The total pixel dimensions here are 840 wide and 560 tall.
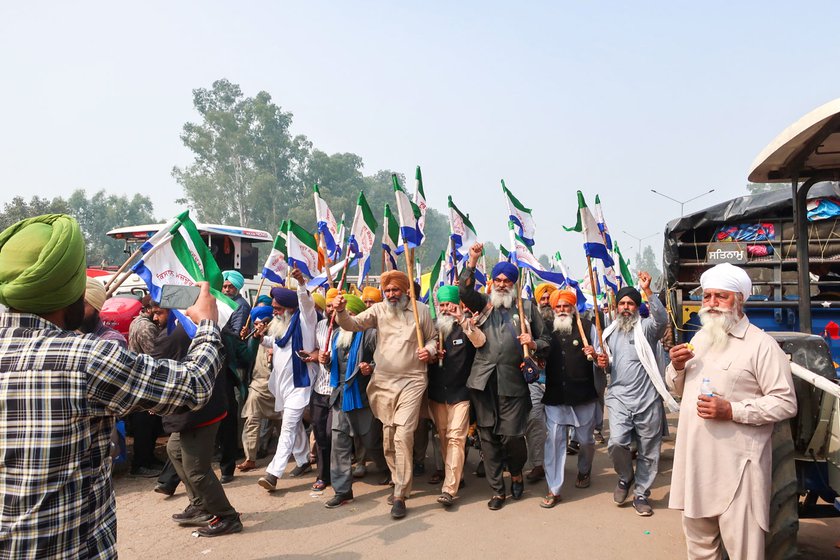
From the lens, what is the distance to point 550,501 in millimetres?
5297

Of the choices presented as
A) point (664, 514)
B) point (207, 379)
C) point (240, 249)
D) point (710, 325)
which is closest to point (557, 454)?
point (664, 514)

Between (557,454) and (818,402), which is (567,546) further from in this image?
(818,402)

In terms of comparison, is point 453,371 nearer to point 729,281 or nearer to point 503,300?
point 503,300

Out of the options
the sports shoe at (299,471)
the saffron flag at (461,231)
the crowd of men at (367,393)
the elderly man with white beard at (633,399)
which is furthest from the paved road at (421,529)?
the saffron flag at (461,231)

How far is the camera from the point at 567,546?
4.46m

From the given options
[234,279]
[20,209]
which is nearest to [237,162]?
[20,209]

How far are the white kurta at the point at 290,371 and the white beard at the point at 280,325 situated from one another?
0.57ft

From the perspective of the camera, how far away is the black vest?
563cm

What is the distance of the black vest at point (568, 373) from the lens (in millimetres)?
5629

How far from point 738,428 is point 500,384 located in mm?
2392

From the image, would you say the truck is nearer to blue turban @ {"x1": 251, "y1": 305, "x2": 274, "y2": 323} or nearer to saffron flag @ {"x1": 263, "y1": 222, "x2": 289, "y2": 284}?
blue turban @ {"x1": 251, "y1": 305, "x2": 274, "y2": 323}

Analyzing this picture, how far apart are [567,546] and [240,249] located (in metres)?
9.19

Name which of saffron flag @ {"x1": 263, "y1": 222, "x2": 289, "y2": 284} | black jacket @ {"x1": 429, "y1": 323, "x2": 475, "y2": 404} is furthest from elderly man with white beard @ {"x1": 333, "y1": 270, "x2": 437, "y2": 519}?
saffron flag @ {"x1": 263, "y1": 222, "x2": 289, "y2": 284}

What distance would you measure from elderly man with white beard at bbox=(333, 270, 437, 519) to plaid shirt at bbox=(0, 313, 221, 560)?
10.5ft
